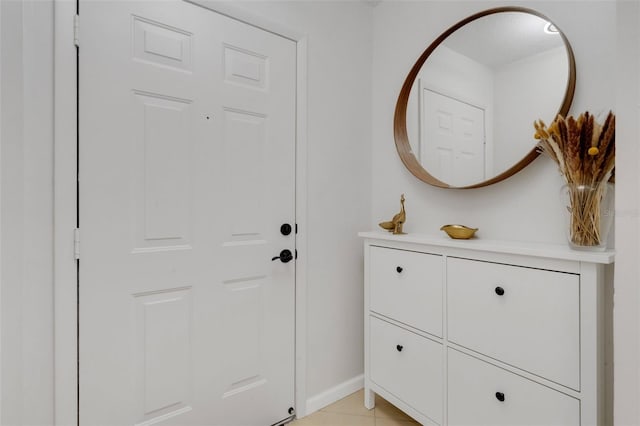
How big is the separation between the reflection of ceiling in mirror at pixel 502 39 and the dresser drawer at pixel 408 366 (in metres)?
1.34

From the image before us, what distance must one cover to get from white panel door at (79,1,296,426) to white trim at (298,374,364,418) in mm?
165

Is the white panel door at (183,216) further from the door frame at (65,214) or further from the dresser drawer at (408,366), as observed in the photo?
the dresser drawer at (408,366)

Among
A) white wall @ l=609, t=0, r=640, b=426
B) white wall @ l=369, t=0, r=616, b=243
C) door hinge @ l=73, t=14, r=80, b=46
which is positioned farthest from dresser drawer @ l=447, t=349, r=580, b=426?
door hinge @ l=73, t=14, r=80, b=46

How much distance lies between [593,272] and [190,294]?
1.48 meters

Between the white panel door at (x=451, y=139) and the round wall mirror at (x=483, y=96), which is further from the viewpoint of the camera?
the white panel door at (x=451, y=139)

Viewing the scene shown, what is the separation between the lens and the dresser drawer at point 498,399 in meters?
1.08

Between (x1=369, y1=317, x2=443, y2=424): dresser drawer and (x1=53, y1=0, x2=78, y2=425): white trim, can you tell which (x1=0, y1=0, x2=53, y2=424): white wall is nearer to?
(x1=53, y1=0, x2=78, y2=425): white trim

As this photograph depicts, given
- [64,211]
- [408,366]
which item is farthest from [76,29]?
[408,366]

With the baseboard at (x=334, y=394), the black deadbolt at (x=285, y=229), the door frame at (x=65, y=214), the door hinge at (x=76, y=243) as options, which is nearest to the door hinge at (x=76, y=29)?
the door frame at (x=65, y=214)

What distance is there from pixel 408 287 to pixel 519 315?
485 mm

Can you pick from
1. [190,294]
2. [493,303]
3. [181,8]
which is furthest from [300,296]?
[181,8]

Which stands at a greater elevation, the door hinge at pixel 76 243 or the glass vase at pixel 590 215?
the glass vase at pixel 590 215

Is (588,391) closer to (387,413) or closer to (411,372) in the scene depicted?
(411,372)

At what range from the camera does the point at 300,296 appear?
5.72ft
